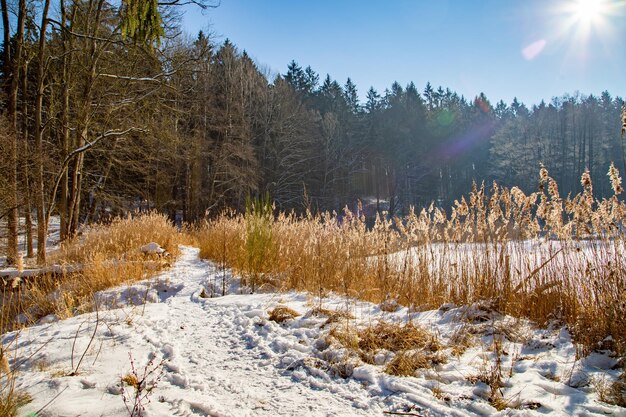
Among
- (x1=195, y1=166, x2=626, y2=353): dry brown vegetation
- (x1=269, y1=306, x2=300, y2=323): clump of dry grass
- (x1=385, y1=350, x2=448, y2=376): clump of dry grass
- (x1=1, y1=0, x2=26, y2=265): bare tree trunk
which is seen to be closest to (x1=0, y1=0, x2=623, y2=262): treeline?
(x1=1, y1=0, x2=26, y2=265): bare tree trunk

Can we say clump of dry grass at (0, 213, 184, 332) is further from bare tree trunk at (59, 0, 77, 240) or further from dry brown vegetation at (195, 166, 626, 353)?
dry brown vegetation at (195, 166, 626, 353)

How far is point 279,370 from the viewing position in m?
2.44

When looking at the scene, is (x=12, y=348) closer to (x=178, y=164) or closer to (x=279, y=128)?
(x=178, y=164)

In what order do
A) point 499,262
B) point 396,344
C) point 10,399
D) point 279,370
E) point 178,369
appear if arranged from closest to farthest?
1. point 10,399
2. point 178,369
3. point 279,370
4. point 396,344
5. point 499,262

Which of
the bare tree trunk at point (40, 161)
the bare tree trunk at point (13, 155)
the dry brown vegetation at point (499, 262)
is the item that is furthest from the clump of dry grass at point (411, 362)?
the bare tree trunk at point (40, 161)

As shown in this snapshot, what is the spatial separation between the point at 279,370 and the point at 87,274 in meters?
4.57

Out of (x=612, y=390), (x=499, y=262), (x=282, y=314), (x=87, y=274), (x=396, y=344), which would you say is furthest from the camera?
(x=87, y=274)

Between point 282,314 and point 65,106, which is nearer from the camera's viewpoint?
point 282,314

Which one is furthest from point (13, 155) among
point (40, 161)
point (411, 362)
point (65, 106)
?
point (411, 362)

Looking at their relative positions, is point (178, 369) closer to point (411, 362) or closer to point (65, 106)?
point (411, 362)

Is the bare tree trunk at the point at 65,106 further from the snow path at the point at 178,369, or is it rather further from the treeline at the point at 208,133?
the snow path at the point at 178,369

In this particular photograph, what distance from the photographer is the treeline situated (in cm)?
846

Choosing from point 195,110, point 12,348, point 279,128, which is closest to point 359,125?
point 279,128

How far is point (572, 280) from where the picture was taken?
3.16 meters
